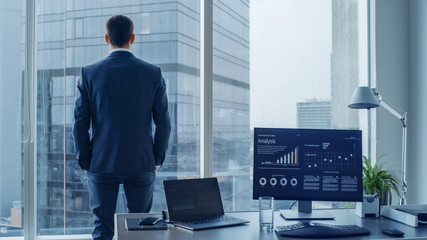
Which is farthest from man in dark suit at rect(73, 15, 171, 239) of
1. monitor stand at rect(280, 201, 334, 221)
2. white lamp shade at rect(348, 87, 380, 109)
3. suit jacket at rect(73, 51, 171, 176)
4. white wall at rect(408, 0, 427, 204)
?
white wall at rect(408, 0, 427, 204)

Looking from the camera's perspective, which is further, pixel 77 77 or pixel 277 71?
pixel 277 71

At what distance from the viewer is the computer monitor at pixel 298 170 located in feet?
7.07

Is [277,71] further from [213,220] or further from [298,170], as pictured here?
[213,220]

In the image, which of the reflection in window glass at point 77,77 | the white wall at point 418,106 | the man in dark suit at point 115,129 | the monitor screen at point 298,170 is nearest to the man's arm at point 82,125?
the man in dark suit at point 115,129

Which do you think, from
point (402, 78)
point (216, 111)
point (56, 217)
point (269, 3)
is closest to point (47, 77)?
point (56, 217)

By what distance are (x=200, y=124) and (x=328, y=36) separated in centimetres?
147

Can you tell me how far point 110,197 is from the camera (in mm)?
2680

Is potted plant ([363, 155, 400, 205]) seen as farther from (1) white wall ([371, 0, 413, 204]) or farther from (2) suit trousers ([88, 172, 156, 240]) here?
(1) white wall ([371, 0, 413, 204])

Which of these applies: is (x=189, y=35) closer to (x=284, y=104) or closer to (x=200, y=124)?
(x=200, y=124)

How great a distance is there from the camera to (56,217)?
3.64 metres

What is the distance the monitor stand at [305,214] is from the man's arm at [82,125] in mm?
1255

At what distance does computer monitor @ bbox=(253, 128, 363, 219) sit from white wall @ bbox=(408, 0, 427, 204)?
2041mm

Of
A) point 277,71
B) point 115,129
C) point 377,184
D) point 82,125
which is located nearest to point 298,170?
point 377,184

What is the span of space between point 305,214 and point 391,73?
236cm
